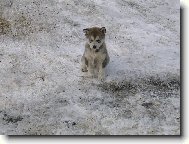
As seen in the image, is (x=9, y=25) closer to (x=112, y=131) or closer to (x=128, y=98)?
(x=128, y=98)

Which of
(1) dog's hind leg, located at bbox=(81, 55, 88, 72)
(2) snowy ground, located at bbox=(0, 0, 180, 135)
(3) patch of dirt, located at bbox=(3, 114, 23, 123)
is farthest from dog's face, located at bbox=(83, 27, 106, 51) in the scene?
(3) patch of dirt, located at bbox=(3, 114, 23, 123)

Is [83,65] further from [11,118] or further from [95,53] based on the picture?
[11,118]

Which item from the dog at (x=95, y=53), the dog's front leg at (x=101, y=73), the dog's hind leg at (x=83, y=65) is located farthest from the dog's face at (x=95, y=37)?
the dog's hind leg at (x=83, y=65)

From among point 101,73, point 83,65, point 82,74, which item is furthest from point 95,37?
point 82,74

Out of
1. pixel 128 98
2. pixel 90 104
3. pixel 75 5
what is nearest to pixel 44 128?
pixel 90 104

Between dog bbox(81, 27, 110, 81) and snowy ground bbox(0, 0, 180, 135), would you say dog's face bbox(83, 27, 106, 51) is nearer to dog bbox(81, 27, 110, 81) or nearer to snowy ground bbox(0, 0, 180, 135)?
dog bbox(81, 27, 110, 81)

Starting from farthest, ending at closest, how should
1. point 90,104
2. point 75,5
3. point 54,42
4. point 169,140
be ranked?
point 75,5
point 54,42
point 90,104
point 169,140

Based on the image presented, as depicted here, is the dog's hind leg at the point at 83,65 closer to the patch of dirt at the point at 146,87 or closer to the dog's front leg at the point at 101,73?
the dog's front leg at the point at 101,73
